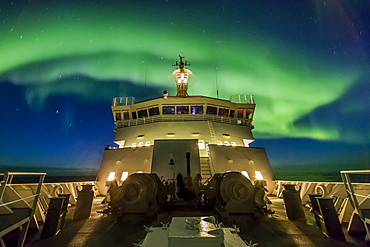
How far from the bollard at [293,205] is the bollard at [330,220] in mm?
1581

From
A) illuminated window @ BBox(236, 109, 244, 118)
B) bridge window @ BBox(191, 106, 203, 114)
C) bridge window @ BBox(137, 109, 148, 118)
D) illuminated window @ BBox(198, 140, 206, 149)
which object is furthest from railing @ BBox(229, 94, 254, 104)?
bridge window @ BBox(137, 109, 148, 118)

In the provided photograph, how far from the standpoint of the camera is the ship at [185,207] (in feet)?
13.9

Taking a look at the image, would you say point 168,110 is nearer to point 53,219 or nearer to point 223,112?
point 223,112

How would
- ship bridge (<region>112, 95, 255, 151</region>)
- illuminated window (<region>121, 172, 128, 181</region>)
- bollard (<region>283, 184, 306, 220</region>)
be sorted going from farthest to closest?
ship bridge (<region>112, 95, 255, 151</region>), illuminated window (<region>121, 172, 128, 181</region>), bollard (<region>283, 184, 306, 220</region>)

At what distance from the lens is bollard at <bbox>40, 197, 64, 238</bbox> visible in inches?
206

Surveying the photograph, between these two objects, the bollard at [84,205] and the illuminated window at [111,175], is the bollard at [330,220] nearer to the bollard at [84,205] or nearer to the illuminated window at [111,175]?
the bollard at [84,205]

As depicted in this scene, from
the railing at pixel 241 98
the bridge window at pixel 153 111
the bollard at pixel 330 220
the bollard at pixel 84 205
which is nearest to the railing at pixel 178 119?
the bridge window at pixel 153 111

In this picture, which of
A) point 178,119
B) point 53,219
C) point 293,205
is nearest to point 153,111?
point 178,119

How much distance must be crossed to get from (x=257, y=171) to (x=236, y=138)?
4277 mm

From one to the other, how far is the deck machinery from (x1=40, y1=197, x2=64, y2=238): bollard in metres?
1.98

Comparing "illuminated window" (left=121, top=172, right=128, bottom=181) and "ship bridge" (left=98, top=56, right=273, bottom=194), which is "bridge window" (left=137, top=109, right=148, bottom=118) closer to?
"ship bridge" (left=98, top=56, right=273, bottom=194)

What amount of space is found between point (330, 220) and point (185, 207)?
5.52 metres

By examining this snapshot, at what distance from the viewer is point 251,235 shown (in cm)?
532

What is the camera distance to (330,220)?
5.21 m
